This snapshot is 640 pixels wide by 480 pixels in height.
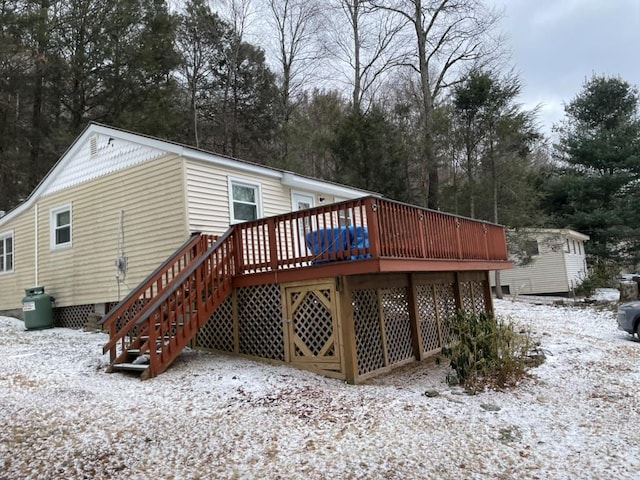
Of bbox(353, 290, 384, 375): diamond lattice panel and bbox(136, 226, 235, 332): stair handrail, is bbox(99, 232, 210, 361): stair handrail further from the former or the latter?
bbox(353, 290, 384, 375): diamond lattice panel

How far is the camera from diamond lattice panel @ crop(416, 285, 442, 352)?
8906mm

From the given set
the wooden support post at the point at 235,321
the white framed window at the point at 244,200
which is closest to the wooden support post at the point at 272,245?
→ the wooden support post at the point at 235,321

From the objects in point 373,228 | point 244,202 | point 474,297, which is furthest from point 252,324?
point 474,297

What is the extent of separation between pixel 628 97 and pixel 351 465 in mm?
27944

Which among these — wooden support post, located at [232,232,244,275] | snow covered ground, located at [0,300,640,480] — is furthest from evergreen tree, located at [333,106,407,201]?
snow covered ground, located at [0,300,640,480]

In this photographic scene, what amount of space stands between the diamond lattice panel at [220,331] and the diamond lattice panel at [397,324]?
8.77 feet

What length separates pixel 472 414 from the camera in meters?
5.32

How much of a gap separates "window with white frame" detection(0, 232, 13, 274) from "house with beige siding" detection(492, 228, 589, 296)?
18.6 meters

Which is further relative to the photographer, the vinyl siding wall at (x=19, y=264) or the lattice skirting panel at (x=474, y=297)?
the vinyl siding wall at (x=19, y=264)

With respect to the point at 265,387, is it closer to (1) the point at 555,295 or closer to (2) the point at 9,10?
(2) the point at 9,10

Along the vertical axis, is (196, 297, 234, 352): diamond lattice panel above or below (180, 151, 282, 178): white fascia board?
below

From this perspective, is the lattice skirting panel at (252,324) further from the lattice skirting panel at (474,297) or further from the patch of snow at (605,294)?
the patch of snow at (605,294)

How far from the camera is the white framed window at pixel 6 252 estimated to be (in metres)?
13.4

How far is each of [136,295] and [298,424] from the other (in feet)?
11.4
